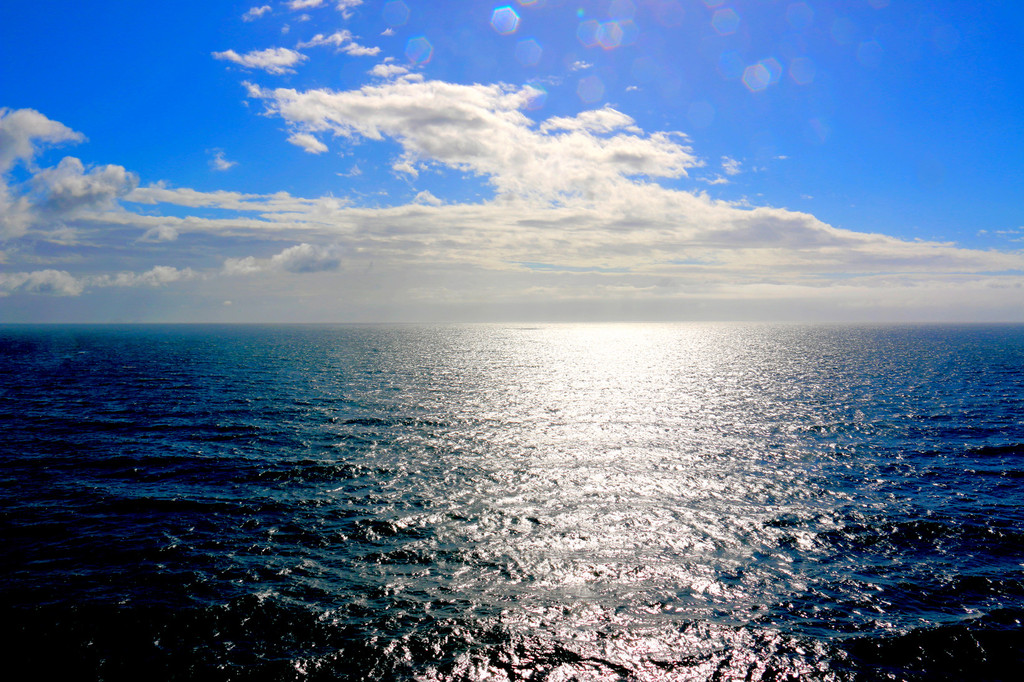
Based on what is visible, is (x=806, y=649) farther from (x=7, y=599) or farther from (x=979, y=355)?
(x=979, y=355)

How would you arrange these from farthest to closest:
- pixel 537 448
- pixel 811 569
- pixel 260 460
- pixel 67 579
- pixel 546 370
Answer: pixel 546 370
pixel 537 448
pixel 260 460
pixel 811 569
pixel 67 579

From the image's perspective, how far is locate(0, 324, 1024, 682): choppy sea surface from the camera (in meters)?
21.3

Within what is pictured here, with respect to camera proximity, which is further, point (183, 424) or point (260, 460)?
point (183, 424)

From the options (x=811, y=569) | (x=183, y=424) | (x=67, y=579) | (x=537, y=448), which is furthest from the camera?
(x=183, y=424)

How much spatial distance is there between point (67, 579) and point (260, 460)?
2132 centimetres

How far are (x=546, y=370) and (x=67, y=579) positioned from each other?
4759 inches

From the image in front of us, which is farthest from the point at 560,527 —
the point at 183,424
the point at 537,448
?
the point at 183,424

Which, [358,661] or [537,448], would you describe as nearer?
[358,661]

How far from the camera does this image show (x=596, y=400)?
3511 inches

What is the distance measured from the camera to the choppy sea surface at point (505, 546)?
69.8 ft

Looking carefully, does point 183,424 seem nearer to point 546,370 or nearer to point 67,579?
point 67,579

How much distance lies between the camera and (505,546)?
3105cm

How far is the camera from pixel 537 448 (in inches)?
2167

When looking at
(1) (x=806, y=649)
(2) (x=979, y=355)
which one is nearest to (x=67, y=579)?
(1) (x=806, y=649)
